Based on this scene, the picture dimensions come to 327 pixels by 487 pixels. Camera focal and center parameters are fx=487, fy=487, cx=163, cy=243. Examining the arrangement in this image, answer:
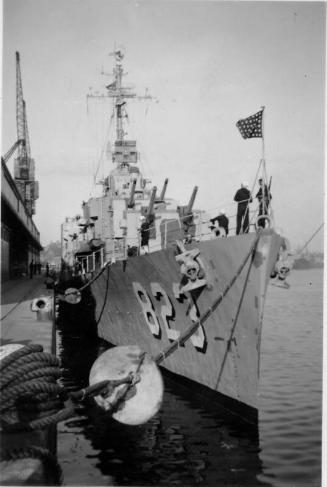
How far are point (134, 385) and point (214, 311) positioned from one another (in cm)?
341

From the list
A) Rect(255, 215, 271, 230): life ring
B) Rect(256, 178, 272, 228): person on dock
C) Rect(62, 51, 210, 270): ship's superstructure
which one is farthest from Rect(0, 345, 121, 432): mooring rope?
Rect(62, 51, 210, 270): ship's superstructure

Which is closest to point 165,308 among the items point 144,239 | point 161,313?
point 161,313

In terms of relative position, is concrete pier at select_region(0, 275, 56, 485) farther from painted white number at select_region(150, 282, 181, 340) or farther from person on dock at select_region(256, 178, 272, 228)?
person on dock at select_region(256, 178, 272, 228)

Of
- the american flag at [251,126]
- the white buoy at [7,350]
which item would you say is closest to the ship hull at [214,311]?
the american flag at [251,126]

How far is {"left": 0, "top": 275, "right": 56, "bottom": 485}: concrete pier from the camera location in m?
3.82

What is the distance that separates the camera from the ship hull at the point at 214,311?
6578 millimetres

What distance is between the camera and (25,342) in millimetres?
7008

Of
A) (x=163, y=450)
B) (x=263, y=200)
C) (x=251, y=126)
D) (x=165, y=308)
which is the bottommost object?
(x=163, y=450)

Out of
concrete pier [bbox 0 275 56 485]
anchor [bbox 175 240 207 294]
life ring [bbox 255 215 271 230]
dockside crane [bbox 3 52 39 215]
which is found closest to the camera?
concrete pier [bbox 0 275 56 485]

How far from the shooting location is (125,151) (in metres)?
15.2

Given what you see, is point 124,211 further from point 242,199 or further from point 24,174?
point 24,174

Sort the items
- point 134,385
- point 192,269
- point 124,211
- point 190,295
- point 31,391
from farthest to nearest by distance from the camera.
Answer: point 124,211, point 190,295, point 192,269, point 134,385, point 31,391

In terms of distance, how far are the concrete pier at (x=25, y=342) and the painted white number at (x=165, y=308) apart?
1.93 m

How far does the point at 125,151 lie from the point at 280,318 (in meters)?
9.51
